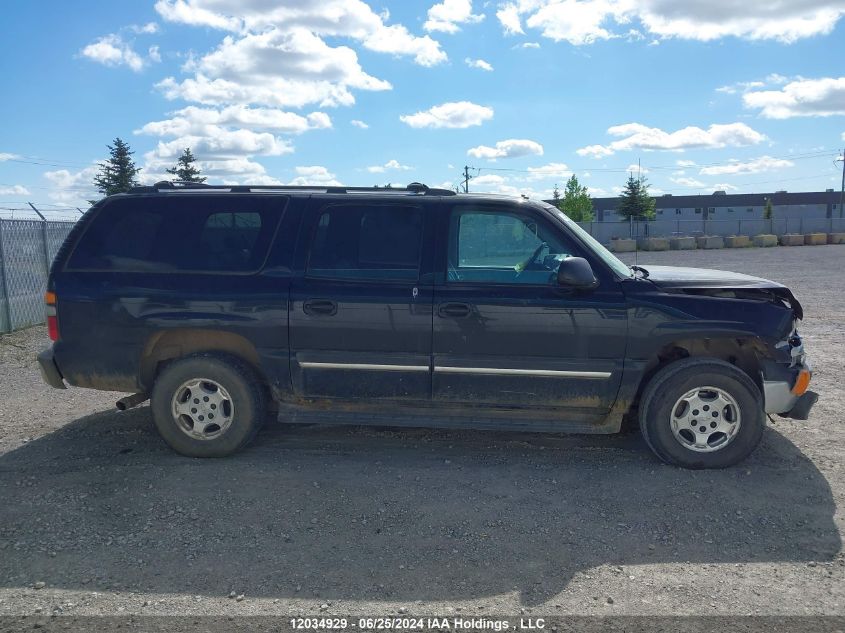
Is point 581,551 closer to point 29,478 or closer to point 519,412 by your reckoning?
point 519,412

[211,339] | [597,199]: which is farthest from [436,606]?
[597,199]

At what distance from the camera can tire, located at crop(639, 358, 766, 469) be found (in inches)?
193

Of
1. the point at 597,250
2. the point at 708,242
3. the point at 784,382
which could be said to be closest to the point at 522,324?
the point at 597,250

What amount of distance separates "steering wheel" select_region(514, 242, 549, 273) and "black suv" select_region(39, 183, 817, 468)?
15 millimetres

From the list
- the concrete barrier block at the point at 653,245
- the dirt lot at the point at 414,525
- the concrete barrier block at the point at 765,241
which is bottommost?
the dirt lot at the point at 414,525

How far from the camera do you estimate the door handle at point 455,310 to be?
4.94 metres

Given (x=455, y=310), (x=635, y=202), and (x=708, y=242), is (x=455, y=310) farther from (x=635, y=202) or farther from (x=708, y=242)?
(x=635, y=202)

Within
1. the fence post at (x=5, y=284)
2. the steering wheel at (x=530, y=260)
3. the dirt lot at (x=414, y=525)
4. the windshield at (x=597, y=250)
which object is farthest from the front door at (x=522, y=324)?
the fence post at (x=5, y=284)

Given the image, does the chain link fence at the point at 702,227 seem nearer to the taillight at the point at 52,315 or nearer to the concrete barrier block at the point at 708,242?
the concrete barrier block at the point at 708,242

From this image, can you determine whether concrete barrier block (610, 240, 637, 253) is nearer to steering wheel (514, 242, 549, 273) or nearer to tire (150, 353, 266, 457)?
steering wheel (514, 242, 549, 273)

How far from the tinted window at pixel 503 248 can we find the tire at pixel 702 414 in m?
1.13

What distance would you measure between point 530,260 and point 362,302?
4.06 feet

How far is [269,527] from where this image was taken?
4156mm

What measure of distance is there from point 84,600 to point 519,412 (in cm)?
295
